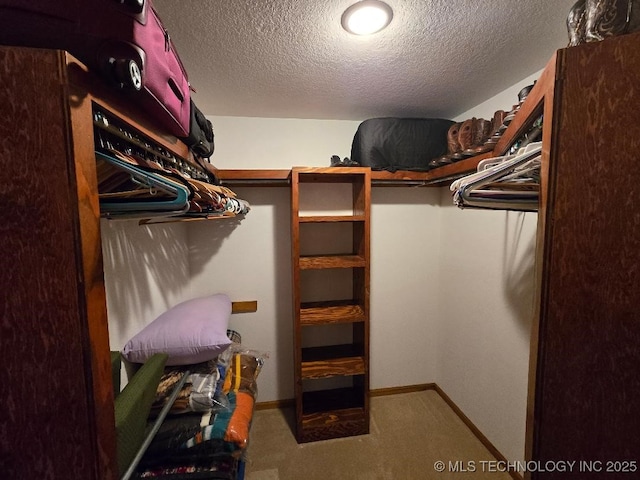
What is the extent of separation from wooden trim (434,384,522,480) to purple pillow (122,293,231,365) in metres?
1.89

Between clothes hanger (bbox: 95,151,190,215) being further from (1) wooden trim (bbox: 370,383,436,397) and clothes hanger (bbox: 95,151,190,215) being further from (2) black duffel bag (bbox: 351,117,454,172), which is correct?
(1) wooden trim (bbox: 370,383,436,397)

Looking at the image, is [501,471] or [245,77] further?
[501,471]

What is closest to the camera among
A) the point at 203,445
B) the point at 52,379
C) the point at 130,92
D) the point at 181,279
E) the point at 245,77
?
the point at 52,379

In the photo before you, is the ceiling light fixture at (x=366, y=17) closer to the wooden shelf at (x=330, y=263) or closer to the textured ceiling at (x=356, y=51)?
the textured ceiling at (x=356, y=51)

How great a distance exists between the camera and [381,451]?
5.77 feet

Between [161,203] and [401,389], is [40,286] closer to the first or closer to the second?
[161,203]

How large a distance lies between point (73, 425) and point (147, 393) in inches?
14.3

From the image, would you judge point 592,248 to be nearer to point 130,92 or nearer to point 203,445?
point 130,92

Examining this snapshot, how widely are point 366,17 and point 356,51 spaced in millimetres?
217

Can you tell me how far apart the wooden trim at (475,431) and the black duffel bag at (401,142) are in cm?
191

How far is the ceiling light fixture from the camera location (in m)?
0.95

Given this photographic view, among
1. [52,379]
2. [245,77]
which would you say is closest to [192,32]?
[245,77]

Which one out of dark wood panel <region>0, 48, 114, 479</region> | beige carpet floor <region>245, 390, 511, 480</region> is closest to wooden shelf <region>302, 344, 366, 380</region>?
beige carpet floor <region>245, 390, 511, 480</region>

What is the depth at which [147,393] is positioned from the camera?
0.76 meters
